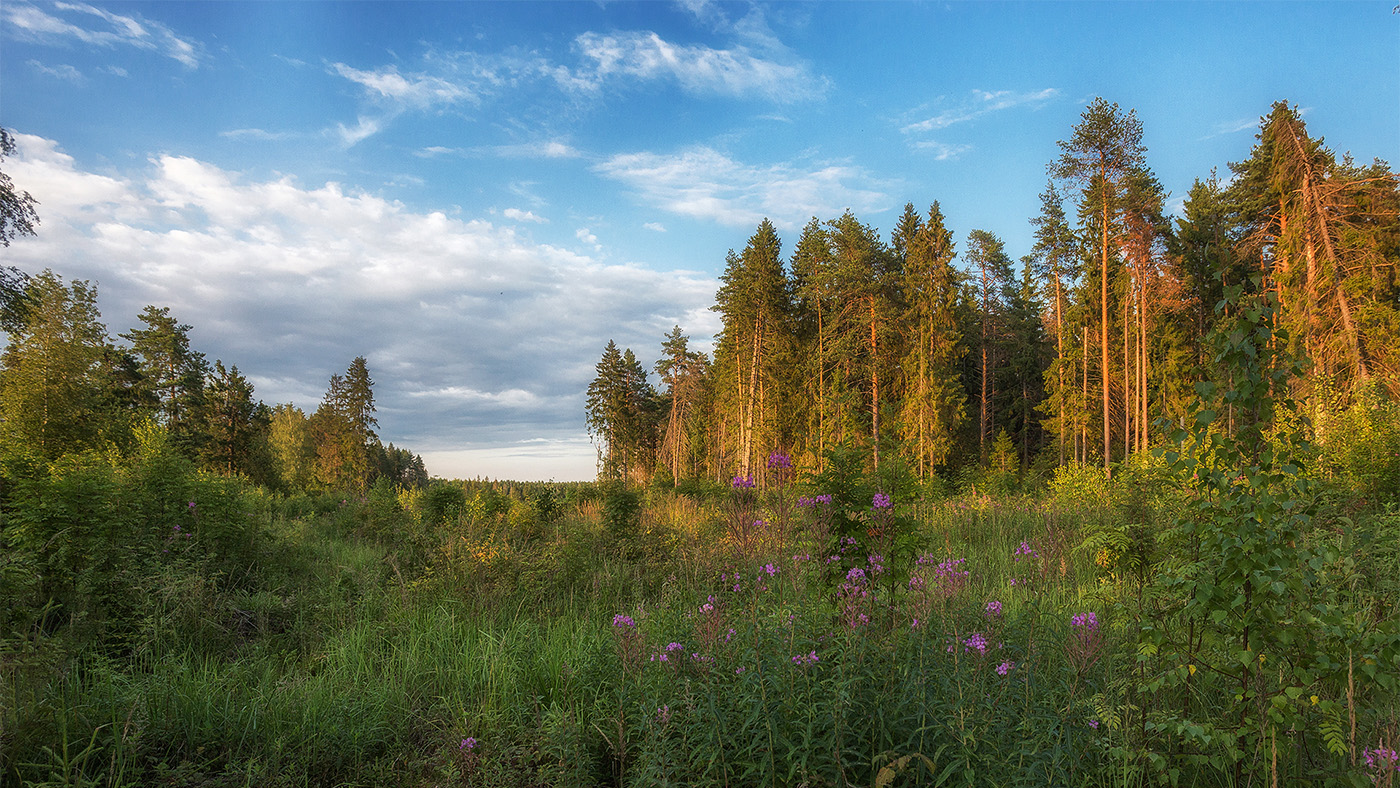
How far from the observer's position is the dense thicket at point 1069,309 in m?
16.3

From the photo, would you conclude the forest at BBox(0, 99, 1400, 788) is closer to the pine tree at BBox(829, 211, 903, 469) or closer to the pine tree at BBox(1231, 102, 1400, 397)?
the pine tree at BBox(1231, 102, 1400, 397)

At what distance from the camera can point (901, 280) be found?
28.1 metres

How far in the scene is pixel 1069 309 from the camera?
84.3 ft

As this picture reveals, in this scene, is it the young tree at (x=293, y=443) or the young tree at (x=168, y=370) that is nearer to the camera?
the young tree at (x=168, y=370)

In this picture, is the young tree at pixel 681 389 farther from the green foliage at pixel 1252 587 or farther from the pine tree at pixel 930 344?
the green foliage at pixel 1252 587

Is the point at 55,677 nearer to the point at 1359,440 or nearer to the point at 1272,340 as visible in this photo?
the point at 1272,340

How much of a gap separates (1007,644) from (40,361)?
64.3ft

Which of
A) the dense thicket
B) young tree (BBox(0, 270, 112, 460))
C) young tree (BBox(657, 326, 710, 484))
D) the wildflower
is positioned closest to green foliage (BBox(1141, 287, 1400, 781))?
the wildflower

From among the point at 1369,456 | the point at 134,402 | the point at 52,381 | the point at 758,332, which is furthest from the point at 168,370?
the point at 1369,456

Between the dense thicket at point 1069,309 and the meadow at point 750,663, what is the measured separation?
12704 millimetres

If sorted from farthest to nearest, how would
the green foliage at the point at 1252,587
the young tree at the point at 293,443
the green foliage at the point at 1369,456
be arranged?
the young tree at the point at 293,443 → the green foliage at the point at 1369,456 → the green foliage at the point at 1252,587

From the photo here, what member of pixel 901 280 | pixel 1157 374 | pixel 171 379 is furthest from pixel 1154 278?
pixel 171 379

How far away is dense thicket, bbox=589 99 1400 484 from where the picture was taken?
53.4 feet

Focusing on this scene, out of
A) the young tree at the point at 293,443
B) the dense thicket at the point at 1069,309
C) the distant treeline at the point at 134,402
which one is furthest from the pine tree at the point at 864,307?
the young tree at the point at 293,443
